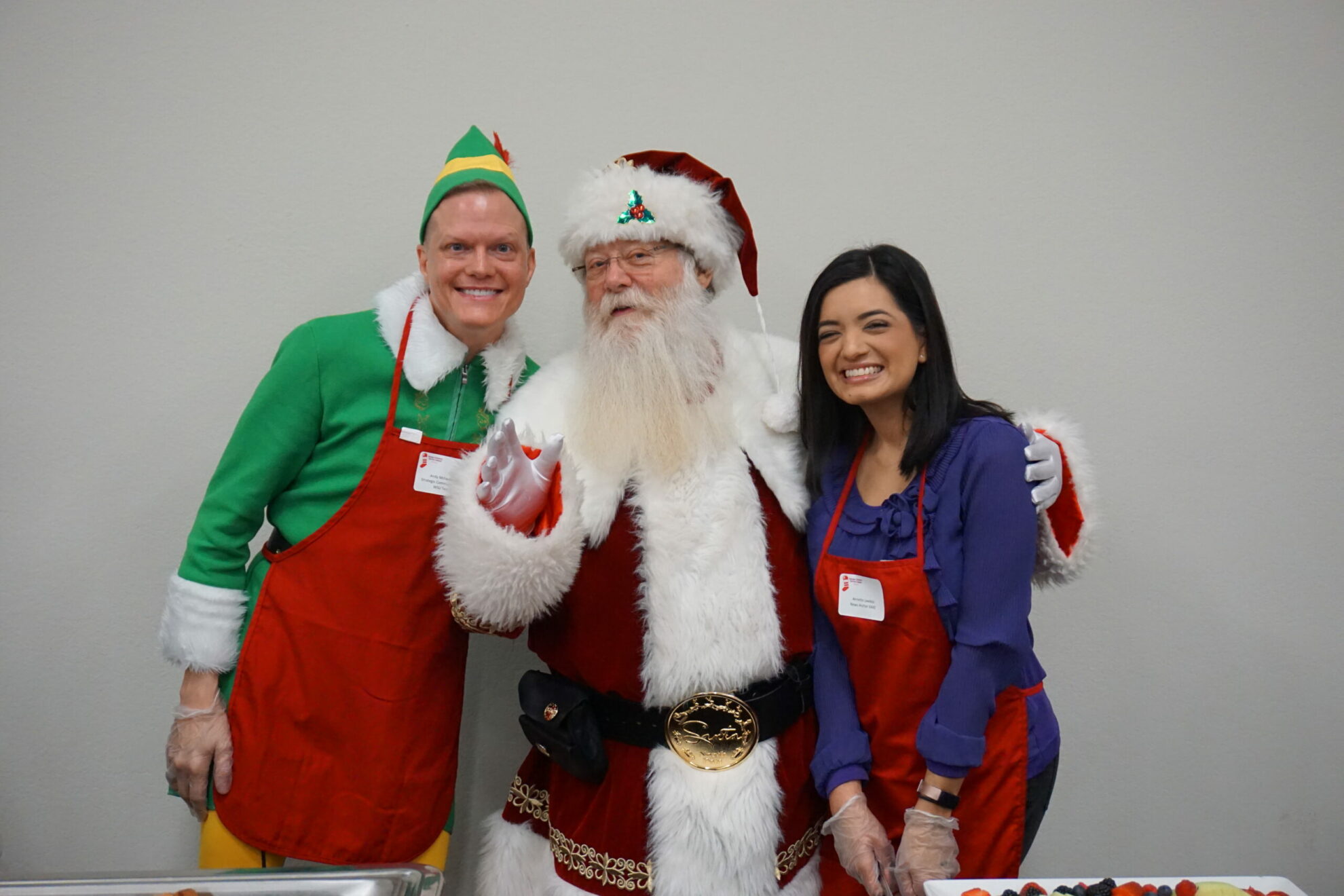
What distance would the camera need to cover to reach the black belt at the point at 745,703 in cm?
181

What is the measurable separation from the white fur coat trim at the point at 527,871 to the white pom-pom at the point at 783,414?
3.19ft

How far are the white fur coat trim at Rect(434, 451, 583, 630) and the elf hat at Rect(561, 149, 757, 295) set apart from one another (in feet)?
2.16

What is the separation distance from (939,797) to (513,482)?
105 cm

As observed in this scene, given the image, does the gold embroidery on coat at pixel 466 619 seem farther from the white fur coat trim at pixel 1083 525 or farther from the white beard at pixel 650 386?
the white fur coat trim at pixel 1083 525

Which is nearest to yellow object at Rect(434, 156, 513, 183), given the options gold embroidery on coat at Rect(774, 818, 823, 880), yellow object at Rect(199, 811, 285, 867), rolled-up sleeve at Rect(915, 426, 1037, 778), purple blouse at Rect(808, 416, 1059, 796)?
purple blouse at Rect(808, 416, 1059, 796)

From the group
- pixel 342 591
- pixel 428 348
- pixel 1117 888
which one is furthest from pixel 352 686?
pixel 1117 888

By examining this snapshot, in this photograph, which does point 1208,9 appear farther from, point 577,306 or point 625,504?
point 625,504

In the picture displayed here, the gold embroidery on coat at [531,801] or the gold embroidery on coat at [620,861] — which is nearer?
the gold embroidery on coat at [620,861]

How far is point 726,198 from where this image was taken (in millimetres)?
2193

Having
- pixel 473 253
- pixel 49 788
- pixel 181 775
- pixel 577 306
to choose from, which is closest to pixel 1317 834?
pixel 577 306

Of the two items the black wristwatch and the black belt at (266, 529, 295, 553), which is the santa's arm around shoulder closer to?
the black belt at (266, 529, 295, 553)

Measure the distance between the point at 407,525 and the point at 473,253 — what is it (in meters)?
0.69

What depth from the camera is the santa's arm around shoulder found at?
1711 millimetres

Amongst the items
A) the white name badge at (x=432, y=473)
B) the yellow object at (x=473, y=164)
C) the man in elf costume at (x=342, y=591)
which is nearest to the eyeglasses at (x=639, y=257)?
the man in elf costume at (x=342, y=591)
